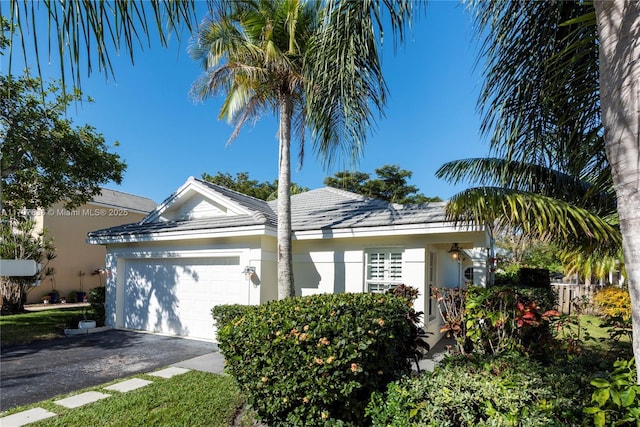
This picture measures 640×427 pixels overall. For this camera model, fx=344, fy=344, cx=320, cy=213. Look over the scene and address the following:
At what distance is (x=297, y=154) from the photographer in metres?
10.8

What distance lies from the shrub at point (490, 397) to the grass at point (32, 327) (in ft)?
38.4

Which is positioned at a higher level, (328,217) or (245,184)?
(245,184)

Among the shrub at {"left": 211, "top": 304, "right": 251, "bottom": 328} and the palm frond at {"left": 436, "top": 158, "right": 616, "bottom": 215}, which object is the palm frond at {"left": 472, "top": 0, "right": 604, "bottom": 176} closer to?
the palm frond at {"left": 436, "top": 158, "right": 616, "bottom": 215}

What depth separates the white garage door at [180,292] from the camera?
34.5 feet

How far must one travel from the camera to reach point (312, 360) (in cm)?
399

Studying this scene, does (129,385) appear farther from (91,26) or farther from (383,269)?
(91,26)

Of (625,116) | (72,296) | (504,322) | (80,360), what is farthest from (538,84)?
(72,296)

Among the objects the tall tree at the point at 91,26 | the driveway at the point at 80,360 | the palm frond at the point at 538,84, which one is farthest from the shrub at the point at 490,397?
the driveway at the point at 80,360

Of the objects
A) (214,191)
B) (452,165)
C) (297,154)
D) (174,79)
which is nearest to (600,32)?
(452,165)

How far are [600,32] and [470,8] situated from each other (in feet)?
6.37

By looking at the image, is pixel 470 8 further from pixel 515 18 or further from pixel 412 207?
pixel 412 207

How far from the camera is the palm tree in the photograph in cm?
235

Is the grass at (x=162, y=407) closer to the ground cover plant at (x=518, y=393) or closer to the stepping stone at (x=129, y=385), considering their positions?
the stepping stone at (x=129, y=385)

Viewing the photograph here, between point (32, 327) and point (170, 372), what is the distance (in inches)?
326
